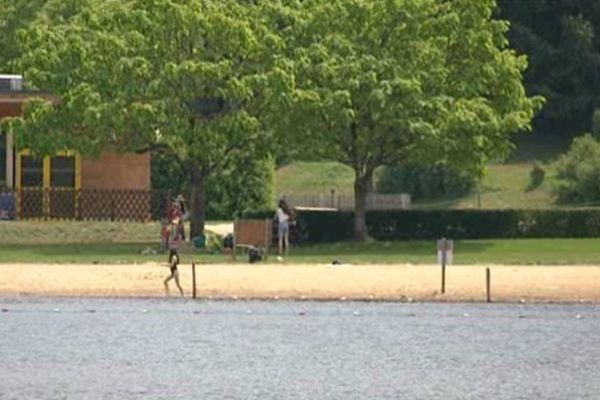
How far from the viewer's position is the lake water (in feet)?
120

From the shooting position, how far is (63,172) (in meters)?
68.2

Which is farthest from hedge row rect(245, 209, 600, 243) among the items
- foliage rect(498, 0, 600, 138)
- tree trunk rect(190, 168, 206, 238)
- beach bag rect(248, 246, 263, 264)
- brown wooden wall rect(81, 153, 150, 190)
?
foliage rect(498, 0, 600, 138)

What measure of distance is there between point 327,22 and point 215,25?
12.1ft

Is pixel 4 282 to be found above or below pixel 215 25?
below

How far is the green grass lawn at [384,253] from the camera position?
54.0 metres

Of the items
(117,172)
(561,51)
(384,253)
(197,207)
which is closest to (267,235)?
(384,253)

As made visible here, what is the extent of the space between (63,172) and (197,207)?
8.72 metres

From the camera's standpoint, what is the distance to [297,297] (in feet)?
157

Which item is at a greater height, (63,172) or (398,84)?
(398,84)

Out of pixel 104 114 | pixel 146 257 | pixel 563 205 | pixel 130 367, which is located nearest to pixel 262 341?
pixel 130 367

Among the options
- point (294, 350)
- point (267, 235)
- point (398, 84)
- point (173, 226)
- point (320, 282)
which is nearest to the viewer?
point (294, 350)

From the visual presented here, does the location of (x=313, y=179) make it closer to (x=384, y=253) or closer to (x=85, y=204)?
(x=85, y=204)

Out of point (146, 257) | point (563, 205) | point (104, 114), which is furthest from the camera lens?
point (563, 205)

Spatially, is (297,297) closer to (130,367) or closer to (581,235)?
(130,367)
